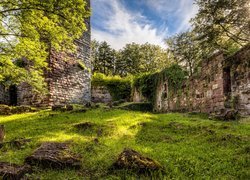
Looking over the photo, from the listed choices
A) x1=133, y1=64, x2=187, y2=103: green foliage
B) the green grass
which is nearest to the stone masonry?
x1=133, y1=64, x2=187, y2=103: green foliage

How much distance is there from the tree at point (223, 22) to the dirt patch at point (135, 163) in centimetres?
1120

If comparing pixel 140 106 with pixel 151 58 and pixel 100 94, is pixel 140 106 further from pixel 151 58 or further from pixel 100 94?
pixel 151 58

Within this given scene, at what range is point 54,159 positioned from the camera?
11.3 feet

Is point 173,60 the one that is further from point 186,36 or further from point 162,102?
point 162,102

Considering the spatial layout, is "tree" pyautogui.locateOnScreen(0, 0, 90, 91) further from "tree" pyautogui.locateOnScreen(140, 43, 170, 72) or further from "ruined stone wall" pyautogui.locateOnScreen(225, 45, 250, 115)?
"tree" pyautogui.locateOnScreen(140, 43, 170, 72)

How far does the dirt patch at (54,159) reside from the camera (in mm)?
3398

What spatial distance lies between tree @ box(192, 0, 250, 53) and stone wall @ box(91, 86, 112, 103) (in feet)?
35.3

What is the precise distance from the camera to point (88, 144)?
470cm

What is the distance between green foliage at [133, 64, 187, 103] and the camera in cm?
1391

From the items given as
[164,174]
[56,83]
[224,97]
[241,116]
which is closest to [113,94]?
[56,83]

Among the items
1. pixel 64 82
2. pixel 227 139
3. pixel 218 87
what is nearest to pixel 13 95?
pixel 64 82

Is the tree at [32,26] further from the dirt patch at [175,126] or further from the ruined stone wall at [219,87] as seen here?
the ruined stone wall at [219,87]

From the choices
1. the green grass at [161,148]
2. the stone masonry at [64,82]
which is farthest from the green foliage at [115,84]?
the green grass at [161,148]

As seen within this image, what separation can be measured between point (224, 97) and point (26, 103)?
1115cm
